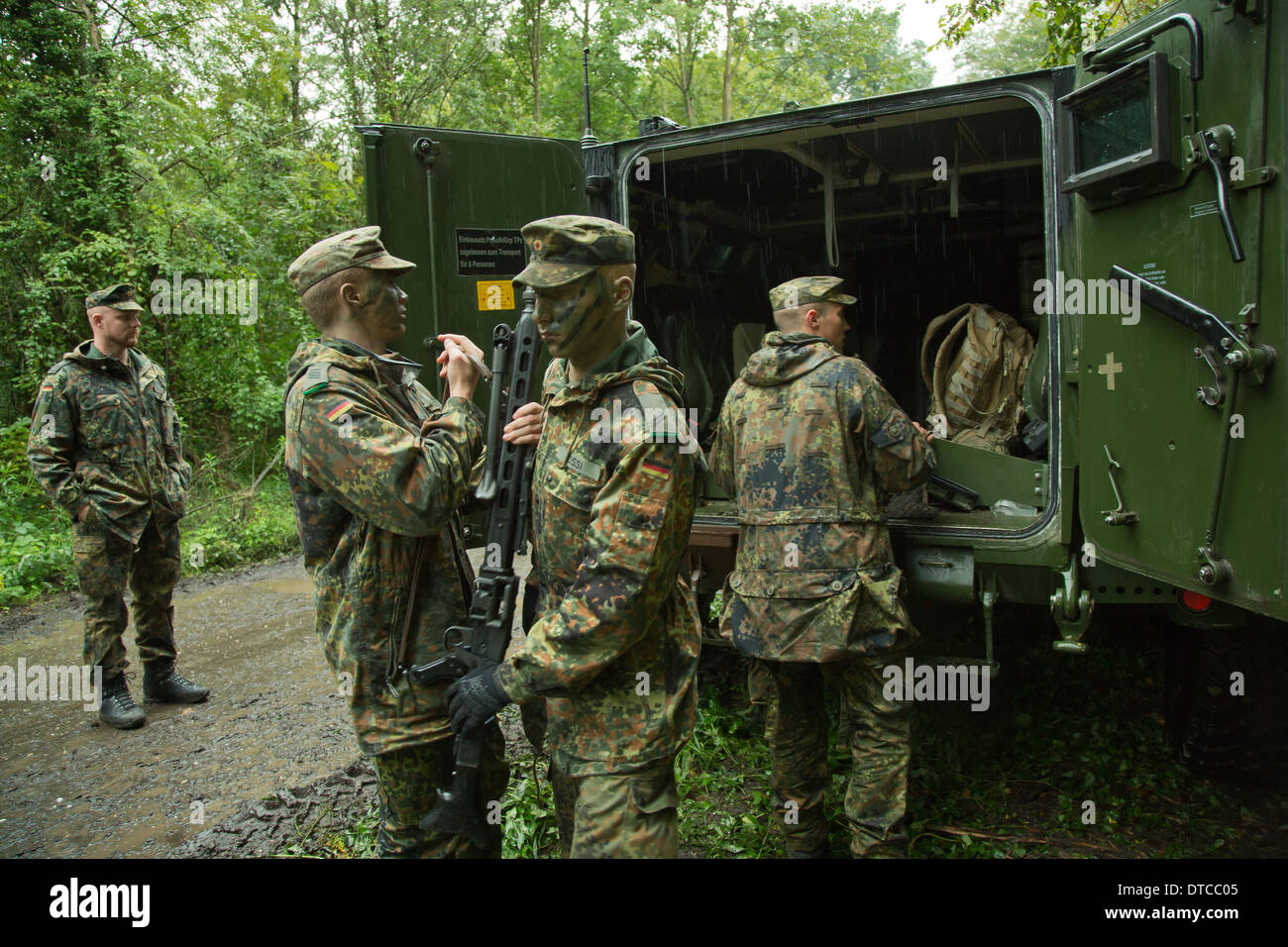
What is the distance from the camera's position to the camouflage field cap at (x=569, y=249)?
199 cm

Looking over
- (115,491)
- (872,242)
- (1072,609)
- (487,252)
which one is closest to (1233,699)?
(1072,609)

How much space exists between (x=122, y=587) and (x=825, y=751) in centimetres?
345

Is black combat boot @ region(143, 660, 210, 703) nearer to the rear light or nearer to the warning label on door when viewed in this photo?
the warning label on door

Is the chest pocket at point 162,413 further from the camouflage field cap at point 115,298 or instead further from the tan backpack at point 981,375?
the tan backpack at point 981,375

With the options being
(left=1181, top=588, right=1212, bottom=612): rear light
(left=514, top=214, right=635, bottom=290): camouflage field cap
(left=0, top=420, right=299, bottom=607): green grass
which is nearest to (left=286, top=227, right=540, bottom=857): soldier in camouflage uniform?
(left=514, top=214, right=635, bottom=290): camouflage field cap

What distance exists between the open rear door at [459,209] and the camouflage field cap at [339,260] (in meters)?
1.32

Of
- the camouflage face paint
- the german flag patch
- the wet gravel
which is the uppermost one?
the camouflage face paint

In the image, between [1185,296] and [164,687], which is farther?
[164,687]

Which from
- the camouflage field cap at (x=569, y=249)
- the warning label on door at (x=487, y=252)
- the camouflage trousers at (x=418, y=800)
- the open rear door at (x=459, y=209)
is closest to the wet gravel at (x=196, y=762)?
the camouflage trousers at (x=418, y=800)

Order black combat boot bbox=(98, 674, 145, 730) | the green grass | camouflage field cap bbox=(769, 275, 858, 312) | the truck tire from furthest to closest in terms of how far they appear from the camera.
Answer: the green grass, black combat boot bbox=(98, 674, 145, 730), the truck tire, camouflage field cap bbox=(769, 275, 858, 312)

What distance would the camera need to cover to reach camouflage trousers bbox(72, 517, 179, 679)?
4395 mm

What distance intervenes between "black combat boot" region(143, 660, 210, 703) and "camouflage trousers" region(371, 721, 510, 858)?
280 centimetres

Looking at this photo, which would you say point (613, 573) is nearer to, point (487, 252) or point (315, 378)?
point (315, 378)

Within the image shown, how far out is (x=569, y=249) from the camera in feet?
6.57
